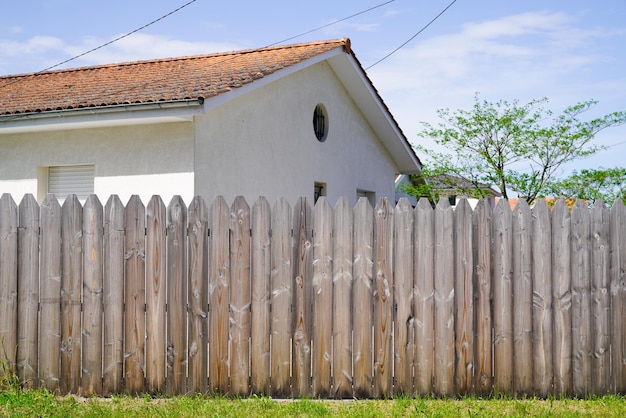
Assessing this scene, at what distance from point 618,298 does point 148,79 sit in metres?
8.24

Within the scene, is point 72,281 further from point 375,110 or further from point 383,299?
point 375,110

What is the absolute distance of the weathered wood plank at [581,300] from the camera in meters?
6.26

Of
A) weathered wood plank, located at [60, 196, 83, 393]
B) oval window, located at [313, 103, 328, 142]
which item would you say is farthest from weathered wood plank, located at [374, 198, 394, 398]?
oval window, located at [313, 103, 328, 142]

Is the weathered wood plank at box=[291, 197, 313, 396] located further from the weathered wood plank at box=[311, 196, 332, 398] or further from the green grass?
the green grass

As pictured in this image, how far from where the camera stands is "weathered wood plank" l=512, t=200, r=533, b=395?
20.4ft

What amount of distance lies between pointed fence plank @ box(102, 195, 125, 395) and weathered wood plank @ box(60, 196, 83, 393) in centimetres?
25

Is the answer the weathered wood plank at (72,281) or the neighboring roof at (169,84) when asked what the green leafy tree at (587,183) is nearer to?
the neighboring roof at (169,84)

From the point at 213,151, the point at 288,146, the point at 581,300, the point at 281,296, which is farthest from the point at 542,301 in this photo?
the point at 288,146

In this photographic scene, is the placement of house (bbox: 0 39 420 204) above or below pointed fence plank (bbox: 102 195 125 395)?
above

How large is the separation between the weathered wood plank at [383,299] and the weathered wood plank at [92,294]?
2.49 metres

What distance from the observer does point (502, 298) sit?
619 cm

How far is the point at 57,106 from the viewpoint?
32.9ft

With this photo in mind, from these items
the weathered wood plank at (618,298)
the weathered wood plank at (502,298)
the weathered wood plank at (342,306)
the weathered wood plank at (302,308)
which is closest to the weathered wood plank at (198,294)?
the weathered wood plank at (302,308)

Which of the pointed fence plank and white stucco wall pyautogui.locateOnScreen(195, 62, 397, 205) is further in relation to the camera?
white stucco wall pyautogui.locateOnScreen(195, 62, 397, 205)
